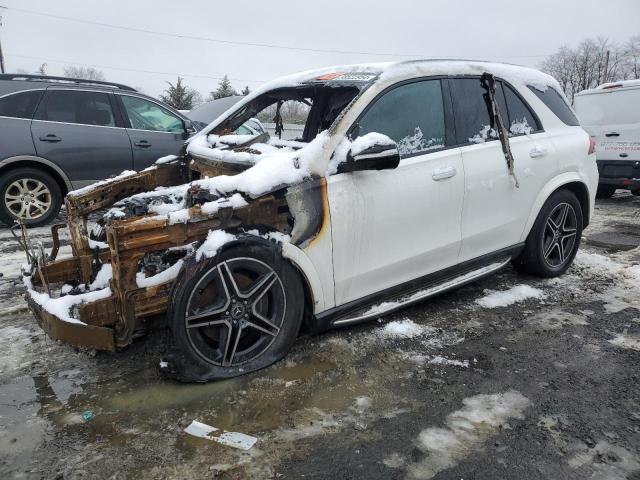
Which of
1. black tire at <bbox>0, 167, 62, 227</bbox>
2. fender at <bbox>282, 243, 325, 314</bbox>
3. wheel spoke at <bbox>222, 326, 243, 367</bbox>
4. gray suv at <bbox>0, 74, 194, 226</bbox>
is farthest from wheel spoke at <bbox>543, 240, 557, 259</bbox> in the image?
black tire at <bbox>0, 167, 62, 227</bbox>

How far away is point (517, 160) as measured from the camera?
399 centimetres

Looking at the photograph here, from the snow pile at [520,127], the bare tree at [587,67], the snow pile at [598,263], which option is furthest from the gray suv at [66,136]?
the bare tree at [587,67]

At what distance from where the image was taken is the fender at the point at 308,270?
2.94 metres

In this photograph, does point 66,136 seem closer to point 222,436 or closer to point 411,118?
point 411,118

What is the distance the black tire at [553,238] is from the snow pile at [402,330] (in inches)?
55.0

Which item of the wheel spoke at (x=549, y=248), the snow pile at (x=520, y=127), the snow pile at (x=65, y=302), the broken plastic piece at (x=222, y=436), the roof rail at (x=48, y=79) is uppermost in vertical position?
the roof rail at (x=48, y=79)

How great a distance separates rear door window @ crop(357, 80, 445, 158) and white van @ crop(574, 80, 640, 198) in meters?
6.43

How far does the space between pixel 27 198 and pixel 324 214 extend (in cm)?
514

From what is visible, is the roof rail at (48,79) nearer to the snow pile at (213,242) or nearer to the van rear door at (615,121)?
the snow pile at (213,242)

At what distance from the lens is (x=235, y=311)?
2.86 metres

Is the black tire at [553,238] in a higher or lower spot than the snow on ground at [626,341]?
higher

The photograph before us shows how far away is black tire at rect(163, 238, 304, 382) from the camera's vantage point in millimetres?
2727

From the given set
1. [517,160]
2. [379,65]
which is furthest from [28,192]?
[517,160]

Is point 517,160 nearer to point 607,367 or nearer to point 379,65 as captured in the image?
point 379,65
